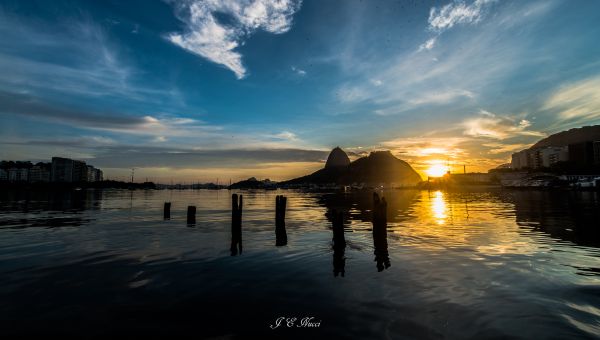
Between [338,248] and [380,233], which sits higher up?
[380,233]

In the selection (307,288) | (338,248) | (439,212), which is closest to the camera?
(307,288)

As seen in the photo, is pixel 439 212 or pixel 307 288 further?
pixel 439 212

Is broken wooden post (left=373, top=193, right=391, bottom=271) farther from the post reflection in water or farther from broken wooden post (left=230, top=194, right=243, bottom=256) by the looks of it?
the post reflection in water

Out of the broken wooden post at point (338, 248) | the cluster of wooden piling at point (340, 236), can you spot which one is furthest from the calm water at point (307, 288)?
the cluster of wooden piling at point (340, 236)

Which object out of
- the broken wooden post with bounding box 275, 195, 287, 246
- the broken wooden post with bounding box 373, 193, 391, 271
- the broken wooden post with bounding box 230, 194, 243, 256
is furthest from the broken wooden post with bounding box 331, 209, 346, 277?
the broken wooden post with bounding box 230, 194, 243, 256

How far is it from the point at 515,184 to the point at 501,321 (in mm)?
214287

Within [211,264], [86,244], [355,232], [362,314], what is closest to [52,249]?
[86,244]

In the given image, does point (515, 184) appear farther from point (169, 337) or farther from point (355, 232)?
point (169, 337)

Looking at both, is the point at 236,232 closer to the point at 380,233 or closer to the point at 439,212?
the point at 380,233

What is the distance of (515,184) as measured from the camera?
18275 cm

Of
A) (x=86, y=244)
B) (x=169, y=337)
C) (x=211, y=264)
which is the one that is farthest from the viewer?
(x=86, y=244)

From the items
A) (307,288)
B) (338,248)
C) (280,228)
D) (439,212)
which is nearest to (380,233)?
(338,248)

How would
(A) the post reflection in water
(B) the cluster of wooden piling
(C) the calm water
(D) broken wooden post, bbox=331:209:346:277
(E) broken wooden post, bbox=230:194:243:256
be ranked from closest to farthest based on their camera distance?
(C) the calm water
(D) broken wooden post, bbox=331:209:346:277
(B) the cluster of wooden piling
(E) broken wooden post, bbox=230:194:243:256
(A) the post reflection in water

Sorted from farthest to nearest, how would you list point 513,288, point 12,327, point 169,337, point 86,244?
point 86,244
point 513,288
point 12,327
point 169,337
